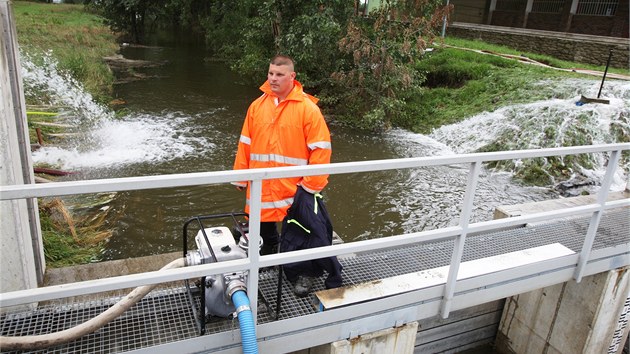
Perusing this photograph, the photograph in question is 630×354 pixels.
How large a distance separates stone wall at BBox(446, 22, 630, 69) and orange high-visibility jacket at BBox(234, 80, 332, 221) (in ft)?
56.9

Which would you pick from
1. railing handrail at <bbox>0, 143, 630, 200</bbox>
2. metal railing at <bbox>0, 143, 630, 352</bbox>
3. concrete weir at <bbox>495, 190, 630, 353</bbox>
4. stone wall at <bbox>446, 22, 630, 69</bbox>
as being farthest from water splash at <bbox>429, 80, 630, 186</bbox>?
railing handrail at <bbox>0, 143, 630, 200</bbox>

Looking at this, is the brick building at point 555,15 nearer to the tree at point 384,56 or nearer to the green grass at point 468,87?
the green grass at point 468,87

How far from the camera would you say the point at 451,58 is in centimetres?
1636

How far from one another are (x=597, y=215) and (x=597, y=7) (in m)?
20.2

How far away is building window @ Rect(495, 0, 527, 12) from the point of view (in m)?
23.7

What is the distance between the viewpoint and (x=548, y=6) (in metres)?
22.2

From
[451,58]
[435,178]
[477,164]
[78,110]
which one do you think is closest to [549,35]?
[451,58]

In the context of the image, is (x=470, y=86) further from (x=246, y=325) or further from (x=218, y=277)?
(x=246, y=325)

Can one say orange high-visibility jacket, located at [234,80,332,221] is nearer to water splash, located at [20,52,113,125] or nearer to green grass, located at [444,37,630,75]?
water splash, located at [20,52,113,125]

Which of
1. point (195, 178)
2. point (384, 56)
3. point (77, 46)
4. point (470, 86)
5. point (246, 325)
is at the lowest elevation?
point (77, 46)

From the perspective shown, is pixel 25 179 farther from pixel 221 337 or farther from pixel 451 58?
pixel 451 58

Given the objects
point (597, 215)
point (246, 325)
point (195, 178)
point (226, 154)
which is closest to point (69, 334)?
point (246, 325)

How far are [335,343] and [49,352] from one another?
5.40 ft

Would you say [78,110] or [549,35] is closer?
[78,110]
